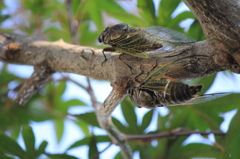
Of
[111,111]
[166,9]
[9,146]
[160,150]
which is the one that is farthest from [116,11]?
[9,146]

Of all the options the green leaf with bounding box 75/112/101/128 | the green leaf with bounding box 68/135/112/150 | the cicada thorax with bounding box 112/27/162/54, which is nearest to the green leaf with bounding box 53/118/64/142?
the green leaf with bounding box 68/135/112/150

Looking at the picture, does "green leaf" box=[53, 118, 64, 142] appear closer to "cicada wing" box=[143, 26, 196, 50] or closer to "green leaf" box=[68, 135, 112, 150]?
"green leaf" box=[68, 135, 112, 150]

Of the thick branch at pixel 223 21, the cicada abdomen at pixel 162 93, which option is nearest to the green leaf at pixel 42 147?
the cicada abdomen at pixel 162 93

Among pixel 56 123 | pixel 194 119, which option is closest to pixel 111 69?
pixel 194 119

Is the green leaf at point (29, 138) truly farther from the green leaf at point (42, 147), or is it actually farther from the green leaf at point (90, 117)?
the green leaf at point (90, 117)

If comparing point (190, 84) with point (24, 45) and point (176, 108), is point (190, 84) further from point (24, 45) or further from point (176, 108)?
point (24, 45)

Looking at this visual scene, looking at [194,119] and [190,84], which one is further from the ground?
[190,84]
